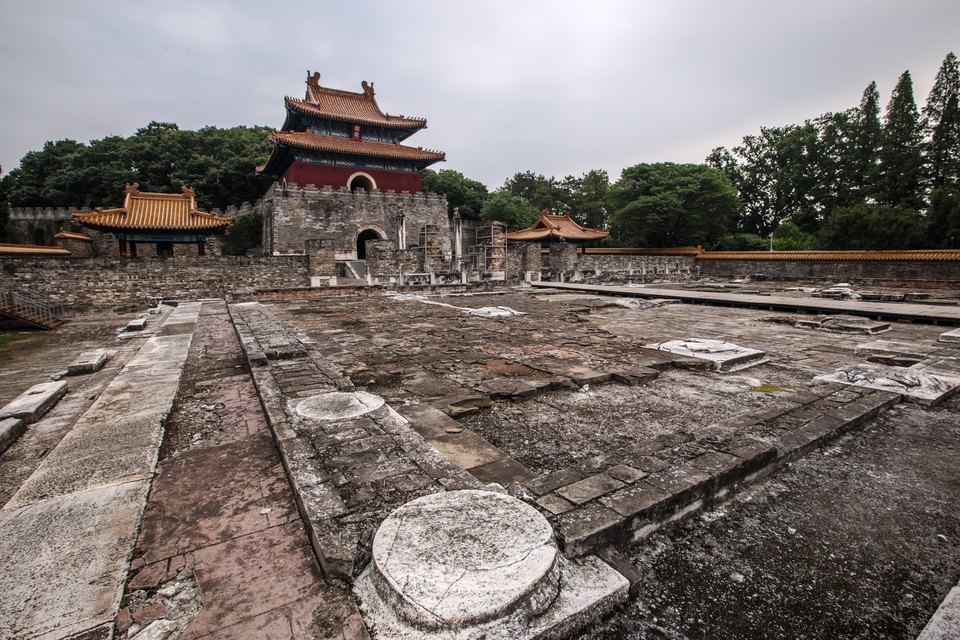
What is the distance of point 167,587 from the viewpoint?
1.73 m

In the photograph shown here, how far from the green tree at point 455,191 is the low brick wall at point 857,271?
21.2 meters

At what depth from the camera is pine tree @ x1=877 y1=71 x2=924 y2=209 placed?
92.0 ft

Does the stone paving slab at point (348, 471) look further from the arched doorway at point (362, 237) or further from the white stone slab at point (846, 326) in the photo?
the arched doorway at point (362, 237)

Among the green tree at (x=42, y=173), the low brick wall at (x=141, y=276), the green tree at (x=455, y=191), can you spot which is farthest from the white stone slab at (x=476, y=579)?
the green tree at (x=42, y=173)

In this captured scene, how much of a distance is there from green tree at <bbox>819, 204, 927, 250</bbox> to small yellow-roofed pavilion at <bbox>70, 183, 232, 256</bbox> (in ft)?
106

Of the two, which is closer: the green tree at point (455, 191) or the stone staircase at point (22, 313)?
the stone staircase at point (22, 313)

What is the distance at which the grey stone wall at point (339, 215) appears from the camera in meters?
25.0

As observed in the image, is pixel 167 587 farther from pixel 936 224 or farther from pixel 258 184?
pixel 258 184

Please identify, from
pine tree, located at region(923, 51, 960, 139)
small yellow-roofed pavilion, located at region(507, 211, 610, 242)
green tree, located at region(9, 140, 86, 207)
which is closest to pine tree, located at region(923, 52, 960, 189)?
pine tree, located at region(923, 51, 960, 139)

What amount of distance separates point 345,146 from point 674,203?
21183mm

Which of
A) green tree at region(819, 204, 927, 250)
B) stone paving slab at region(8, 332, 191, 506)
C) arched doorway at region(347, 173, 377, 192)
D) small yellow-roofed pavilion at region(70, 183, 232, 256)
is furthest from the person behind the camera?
arched doorway at region(347, 173, 377, 192)

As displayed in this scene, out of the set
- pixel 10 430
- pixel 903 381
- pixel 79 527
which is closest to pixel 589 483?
pixel 79 527

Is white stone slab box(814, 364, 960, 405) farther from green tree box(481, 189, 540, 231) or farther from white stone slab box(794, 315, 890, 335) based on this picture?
green tree box(481, 189, 540, 231)

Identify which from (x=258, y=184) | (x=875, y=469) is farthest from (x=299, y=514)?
(x=258, y=184)
